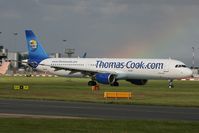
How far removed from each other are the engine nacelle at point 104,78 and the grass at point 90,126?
5249 cm

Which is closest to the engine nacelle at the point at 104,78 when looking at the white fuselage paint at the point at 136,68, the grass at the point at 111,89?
the white fuselage paint at the point at 136,68

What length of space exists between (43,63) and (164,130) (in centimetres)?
7254

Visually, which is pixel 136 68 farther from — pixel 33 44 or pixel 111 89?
pixel 33 44

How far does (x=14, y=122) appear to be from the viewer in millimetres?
30375

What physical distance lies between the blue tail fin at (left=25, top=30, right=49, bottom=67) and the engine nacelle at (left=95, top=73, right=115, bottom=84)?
1826 cm

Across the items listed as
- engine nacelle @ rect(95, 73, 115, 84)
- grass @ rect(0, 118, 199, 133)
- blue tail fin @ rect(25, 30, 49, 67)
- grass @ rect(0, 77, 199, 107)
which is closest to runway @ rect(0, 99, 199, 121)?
grass @ rect(0, 118, 199, 133)

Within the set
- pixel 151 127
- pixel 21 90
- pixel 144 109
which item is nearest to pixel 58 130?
pixel 151 127

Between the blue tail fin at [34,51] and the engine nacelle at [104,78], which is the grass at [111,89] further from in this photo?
the blue tail fin at [34,51]

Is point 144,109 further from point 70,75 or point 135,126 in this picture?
point 70,75

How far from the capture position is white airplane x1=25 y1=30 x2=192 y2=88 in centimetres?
8612

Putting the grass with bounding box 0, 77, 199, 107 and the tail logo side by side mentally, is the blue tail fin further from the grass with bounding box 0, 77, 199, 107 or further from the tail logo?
the grass with bounding box 0, 77, 199, 107

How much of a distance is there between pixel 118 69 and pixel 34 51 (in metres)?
19.8

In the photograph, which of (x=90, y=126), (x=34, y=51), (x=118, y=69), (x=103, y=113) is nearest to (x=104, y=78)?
Result: (x=118, y=69)

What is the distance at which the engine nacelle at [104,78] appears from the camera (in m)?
84.5
